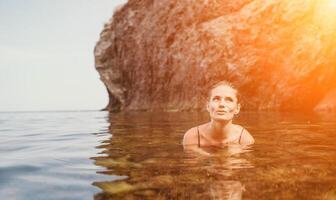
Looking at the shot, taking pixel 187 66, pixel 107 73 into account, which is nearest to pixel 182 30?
pixel 187 66

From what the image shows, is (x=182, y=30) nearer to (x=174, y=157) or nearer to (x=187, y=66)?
(x=187, y=66)

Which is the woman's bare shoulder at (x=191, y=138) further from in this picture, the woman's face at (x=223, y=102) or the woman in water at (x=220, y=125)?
the woman's face at (x=223, y=102)

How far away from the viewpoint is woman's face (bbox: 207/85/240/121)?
5672 mm

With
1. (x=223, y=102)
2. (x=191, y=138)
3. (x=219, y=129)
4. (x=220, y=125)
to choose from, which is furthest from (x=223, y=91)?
(x=191, y=138)

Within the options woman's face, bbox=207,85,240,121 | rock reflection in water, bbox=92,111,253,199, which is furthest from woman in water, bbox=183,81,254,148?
rock reflection in water, bbox=92,111,253,199

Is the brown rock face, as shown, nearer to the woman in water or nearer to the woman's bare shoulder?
the woman in water

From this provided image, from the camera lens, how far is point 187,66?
38531 mm

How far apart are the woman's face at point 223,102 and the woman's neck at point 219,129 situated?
23cm

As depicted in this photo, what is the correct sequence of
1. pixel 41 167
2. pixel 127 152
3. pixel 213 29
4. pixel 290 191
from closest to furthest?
1. pixel 290 191
2. pixel 41 167
3. pixel 127 152
4. pixel 213 29

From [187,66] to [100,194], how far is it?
35797 millimetres

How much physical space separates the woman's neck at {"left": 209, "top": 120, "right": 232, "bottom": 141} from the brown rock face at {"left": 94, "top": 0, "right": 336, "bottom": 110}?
24.1 m

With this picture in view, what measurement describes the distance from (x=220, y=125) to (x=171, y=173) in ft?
7.22

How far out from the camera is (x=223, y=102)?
561 centimetres

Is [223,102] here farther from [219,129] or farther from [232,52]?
[232,52]
